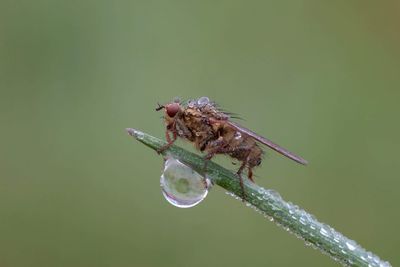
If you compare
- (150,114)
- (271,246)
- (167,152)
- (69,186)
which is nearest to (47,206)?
(69,186)

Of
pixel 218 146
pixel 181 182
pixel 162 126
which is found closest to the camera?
pixel 181 182

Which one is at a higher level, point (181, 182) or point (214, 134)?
point (214, 134)

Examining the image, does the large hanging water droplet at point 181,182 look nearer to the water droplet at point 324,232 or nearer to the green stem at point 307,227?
the green stem at point 307,227

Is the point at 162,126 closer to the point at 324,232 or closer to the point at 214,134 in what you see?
the point at 214,134

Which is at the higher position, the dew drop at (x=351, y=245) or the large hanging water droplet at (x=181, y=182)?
the large hanging water droplet at (x=181, y=182)

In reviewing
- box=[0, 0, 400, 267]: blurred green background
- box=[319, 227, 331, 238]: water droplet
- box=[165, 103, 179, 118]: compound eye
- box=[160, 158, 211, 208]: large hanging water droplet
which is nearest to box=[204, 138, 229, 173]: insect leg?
box=[165, 103, 179, 118]: compound eye

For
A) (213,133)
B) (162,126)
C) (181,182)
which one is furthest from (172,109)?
(162,126)

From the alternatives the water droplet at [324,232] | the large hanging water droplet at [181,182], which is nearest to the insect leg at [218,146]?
the large hanging water droplet at [181,182]
